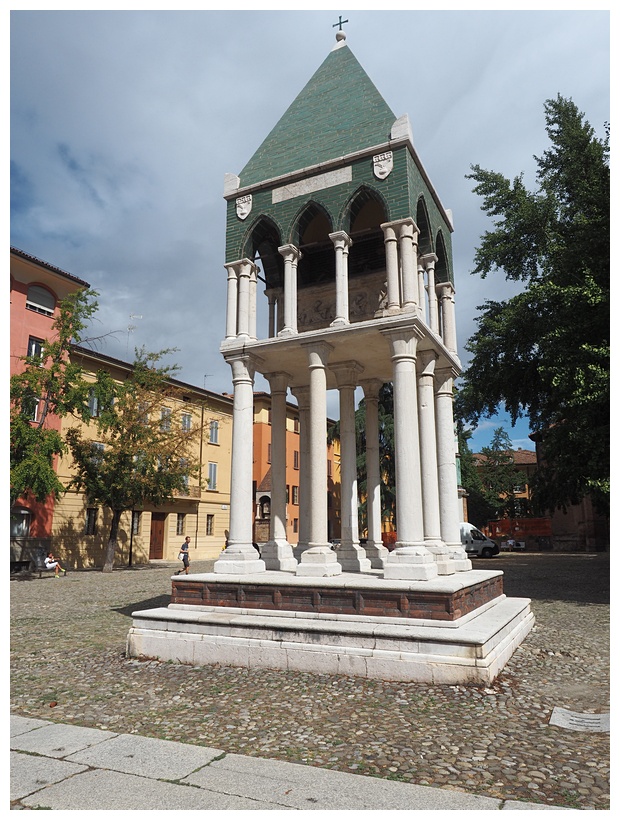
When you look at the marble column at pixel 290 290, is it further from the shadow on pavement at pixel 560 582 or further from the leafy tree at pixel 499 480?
the leafy tree at pixel 499 480

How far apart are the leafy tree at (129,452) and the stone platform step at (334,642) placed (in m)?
17.3

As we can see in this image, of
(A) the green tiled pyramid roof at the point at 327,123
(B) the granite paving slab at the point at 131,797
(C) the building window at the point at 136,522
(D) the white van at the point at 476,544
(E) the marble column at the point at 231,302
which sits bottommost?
(D) the white van at the point at 476,544

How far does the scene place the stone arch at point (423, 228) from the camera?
1207 cm

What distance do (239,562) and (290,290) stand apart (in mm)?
5377

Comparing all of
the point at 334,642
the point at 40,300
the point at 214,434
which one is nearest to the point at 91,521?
the point at 214,434

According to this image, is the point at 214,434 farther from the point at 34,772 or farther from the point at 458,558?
the point at 34,772

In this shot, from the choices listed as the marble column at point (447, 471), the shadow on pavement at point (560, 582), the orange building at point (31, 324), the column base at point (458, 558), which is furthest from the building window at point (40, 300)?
the shadow on pavement at point (560, 582)

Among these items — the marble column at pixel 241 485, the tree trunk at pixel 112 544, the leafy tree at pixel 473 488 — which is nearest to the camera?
the marble column at pixel 241 485

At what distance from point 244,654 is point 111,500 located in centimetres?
1995

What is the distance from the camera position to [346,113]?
12.0m

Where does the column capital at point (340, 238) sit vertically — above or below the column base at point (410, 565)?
above

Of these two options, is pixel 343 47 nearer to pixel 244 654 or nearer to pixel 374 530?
pixel 374 530

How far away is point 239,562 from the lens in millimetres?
10156

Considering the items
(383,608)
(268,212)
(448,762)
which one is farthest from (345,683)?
(268,212)
